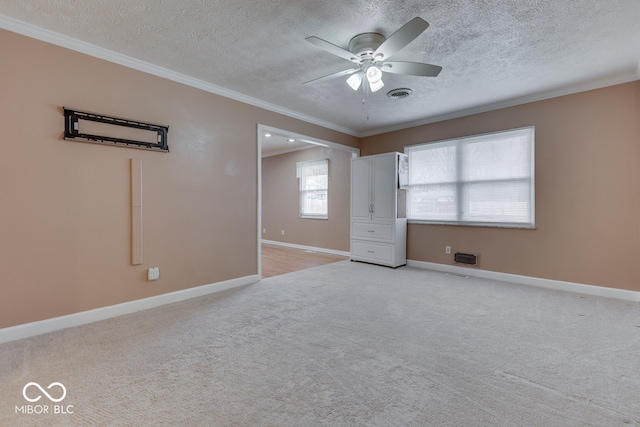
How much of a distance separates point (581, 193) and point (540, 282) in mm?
1245

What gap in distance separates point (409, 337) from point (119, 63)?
3.74 metres

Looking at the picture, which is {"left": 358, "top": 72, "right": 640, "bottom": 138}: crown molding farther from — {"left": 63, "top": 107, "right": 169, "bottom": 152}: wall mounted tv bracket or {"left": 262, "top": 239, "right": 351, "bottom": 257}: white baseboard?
{"left": 63, "top": 107, "right": 169, "bottom": 152}: wall mounted tv bracket

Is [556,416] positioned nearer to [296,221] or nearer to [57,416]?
[57,416]

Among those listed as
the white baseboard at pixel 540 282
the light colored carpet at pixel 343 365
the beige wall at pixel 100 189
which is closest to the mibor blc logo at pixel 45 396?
the light colored carpet at pixel 343 365

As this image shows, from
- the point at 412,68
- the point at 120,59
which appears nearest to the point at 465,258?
the point at 412,68

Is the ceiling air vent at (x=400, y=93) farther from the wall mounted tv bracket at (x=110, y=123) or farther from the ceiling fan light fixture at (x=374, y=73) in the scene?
the wall mounted tv bracket at (x=110, y=123)

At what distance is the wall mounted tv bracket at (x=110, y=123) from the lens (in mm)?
2561

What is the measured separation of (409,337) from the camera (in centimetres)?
235

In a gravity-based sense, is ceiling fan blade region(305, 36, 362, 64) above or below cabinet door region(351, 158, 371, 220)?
above

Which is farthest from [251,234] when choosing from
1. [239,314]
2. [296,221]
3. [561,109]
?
[561,109]

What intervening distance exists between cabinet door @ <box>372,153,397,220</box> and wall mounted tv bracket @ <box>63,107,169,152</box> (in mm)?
3363

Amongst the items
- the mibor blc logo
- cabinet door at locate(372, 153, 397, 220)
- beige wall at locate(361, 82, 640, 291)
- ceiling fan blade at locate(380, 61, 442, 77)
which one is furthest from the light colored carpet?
ceiling fan blade at locate(380, 61, 442, 77)

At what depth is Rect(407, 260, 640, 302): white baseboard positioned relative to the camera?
3.33 metres

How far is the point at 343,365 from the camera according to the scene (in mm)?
1934
